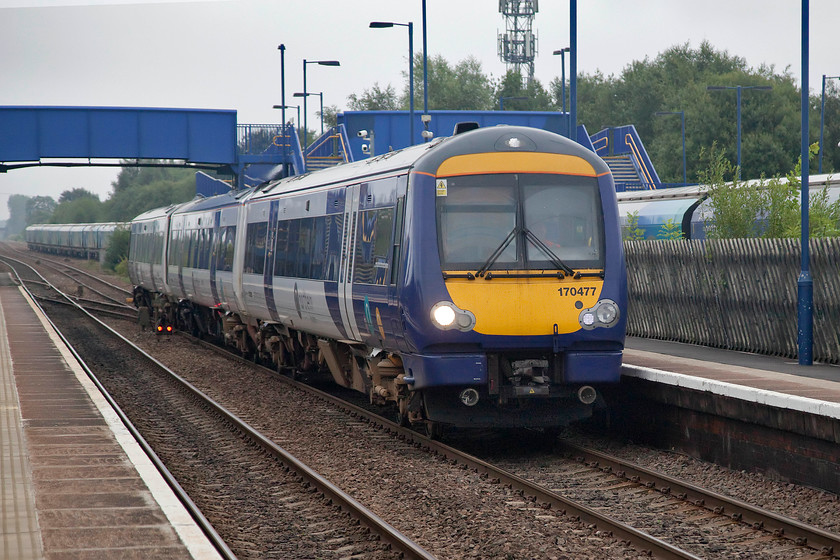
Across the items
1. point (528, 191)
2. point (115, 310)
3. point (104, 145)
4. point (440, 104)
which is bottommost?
point (115, 310)

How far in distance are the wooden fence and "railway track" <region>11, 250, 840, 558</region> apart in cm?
509

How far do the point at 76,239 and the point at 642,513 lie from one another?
8845 cm

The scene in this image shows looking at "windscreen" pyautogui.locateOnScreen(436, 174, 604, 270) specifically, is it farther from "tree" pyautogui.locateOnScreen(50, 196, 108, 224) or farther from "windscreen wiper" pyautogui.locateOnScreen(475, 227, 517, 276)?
"tree" pyautogui.locateOnScreen(50, 196, 108, 224)

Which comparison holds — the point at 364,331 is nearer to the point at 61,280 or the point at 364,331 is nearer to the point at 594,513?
the point at 594,513

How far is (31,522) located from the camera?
759cm

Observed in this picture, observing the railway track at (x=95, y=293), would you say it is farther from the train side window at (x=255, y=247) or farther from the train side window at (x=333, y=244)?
the train side window at (x=333, y=244)

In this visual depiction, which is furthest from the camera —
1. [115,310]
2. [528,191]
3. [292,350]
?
[115,310]

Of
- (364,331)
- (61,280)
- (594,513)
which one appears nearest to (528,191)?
(364,331)

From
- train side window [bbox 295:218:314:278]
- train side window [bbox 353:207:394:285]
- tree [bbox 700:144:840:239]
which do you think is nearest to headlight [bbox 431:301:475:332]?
train side window [bbox 353:207:394:285]

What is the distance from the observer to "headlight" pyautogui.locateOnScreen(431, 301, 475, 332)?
35.1ft

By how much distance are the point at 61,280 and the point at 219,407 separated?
46686mm

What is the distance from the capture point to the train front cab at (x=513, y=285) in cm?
1079

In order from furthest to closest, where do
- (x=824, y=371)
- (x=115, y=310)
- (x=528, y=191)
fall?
(x=115, y=310) → (x=824, y=371) → (x=528, y=191)

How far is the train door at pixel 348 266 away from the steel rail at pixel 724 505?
131 inches
